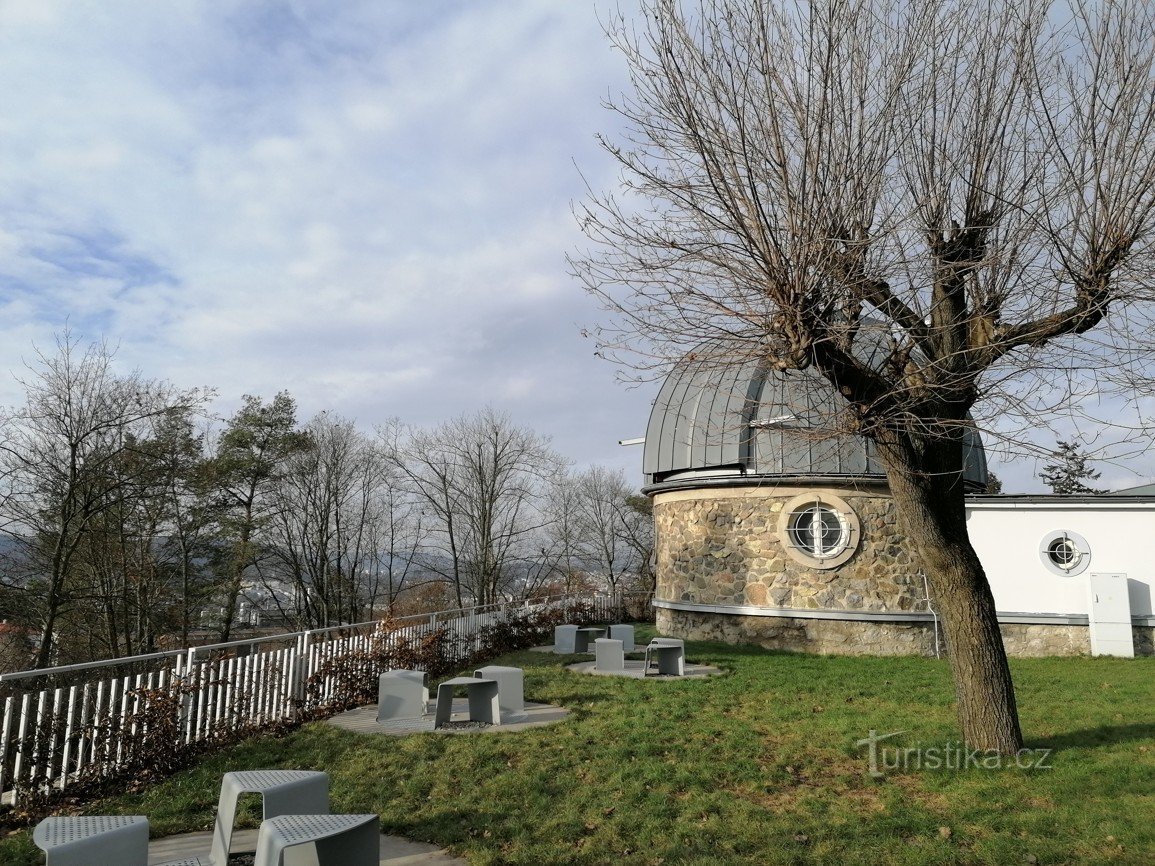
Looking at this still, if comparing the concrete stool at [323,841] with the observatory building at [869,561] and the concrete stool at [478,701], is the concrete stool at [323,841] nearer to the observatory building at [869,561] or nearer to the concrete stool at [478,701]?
the concrete stool at [478,701]

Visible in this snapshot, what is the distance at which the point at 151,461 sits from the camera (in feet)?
57.8

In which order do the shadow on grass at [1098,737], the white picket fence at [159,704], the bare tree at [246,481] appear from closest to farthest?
the white picket fence at [159,704]
the shadow on grass at [1098,737]
the bare tree at [246,481]

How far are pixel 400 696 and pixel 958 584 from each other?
6.12m

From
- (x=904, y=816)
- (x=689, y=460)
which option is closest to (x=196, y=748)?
(x=904, y=816)

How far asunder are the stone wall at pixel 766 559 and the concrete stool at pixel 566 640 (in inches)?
99.8

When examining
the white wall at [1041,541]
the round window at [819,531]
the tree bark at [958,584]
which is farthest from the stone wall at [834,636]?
the tree bark at [958,584]

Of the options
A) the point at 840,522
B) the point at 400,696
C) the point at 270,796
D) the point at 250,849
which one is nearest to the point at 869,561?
the point at 840,522

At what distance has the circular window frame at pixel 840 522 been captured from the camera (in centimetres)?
1384

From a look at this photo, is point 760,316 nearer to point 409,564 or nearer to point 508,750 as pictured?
point 508,750

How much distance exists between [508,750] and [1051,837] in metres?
4.35

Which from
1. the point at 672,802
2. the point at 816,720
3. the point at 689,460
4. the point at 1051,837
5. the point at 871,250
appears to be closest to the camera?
the point at 1051,837

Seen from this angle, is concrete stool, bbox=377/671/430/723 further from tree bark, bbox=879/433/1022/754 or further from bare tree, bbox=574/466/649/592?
bare tree, bbox=574/466/649/592

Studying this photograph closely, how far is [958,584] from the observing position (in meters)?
6.51

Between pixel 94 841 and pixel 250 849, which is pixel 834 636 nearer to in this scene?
pixel 250 849
